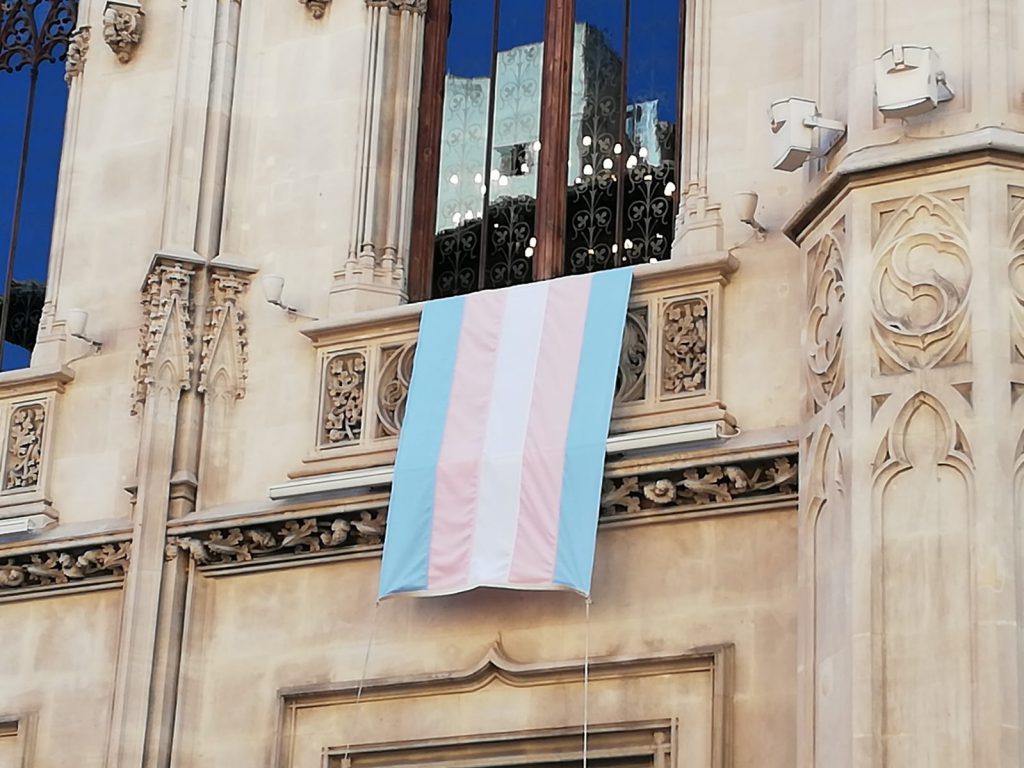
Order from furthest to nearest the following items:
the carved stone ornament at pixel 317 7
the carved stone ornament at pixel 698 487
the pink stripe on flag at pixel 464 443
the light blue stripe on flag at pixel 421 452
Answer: the carved stone ornament at pixel 317 7, the light blue stripe on flag at pixel 421 452, the pink stripe on flag at pixel 464 443, the carved stone ornament at pixel 698 487

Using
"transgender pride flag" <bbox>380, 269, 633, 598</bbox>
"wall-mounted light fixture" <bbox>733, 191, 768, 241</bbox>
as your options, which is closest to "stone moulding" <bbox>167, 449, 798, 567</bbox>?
"transgender pride flag" <bbox>380, 269, 633, 598</bbox>

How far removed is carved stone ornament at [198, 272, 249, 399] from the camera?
17.4 m

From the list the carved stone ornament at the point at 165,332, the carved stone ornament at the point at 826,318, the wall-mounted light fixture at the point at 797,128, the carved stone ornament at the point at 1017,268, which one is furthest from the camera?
the carved stone ornament at the point at 165,332

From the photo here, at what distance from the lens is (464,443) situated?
1596 cm

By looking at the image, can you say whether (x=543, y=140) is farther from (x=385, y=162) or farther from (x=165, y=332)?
(x=165, y=332)

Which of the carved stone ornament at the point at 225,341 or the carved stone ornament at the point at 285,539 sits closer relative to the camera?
the carved stone ornament at the point at 285,539

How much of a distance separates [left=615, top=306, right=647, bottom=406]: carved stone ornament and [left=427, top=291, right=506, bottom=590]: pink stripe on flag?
2.71 feet

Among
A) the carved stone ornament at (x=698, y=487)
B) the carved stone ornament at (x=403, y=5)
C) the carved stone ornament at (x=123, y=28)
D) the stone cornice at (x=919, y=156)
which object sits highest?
the carved stone ornament at (x=123, y=28)

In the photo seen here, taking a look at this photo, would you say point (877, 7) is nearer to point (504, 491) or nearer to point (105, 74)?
point (504, 491)

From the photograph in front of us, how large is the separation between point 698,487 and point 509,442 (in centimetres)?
126

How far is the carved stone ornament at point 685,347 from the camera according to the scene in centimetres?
1565

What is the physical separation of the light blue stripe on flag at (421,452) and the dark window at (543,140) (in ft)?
3.10

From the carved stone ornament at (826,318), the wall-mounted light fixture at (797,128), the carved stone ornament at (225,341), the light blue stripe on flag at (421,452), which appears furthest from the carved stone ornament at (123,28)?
the carved stone ornament at (826,318)

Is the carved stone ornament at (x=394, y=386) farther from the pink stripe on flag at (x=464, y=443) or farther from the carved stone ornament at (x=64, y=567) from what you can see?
the carved stone ornament at (x=64, y=567)
